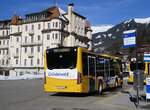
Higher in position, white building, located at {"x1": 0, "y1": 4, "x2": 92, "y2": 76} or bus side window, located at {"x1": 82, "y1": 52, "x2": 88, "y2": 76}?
white building, located at {"x1": 0, "y1": 4, "x2": 92, "y2": 76}

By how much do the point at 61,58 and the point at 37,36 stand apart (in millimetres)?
90235

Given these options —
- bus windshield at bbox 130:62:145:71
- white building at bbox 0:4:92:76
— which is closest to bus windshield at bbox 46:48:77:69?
bus windshield at bbox 130:62:145:71

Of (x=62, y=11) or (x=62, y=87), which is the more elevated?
Answer: (x=62, y=11)

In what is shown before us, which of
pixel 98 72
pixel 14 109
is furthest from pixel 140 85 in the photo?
pixel 98 72

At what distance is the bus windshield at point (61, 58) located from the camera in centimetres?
2128

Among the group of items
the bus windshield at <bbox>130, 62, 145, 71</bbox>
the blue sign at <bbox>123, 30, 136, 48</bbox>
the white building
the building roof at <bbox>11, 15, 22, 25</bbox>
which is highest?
the building roof at <bbox>11, 15, 22, 25</bbox>

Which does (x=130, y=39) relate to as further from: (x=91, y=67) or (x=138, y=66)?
(x=138, y=66)

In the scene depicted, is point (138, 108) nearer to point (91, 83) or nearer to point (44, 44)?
point (91, 83)

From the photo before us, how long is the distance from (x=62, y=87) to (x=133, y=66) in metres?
20.4

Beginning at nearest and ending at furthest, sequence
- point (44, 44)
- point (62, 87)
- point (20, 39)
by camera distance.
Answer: point (62, 87) < point (44, 44) < point (20, 39)

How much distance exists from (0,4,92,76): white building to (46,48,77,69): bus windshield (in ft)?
268

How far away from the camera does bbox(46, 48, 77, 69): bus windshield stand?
2128cm

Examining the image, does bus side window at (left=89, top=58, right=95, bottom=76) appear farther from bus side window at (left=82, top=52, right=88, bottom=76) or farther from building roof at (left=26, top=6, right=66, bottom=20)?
building roof at (left=26, top=6, right=66, bottom=20)

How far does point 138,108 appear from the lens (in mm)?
15820
